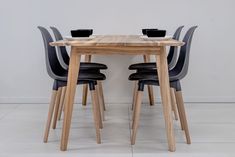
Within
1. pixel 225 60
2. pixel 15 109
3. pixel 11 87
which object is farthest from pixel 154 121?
pixel 11 87

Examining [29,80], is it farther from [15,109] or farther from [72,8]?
[72,8]

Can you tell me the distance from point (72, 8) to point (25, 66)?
859 millimetres

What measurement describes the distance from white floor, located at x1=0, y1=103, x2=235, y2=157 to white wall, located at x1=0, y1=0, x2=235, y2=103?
0.44 meters

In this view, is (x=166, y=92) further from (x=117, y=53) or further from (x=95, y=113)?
(x=95, y=113)

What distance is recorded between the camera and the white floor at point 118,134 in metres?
2.37

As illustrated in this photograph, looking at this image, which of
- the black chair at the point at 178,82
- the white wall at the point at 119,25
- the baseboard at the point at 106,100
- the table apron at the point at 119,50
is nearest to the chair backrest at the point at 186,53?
the black chair at the point at 178,82

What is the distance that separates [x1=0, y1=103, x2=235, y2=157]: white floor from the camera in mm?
2369

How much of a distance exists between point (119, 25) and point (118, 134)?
150cm

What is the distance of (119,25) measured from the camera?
3852mm

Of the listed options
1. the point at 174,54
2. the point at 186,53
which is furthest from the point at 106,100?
the point at 186,53

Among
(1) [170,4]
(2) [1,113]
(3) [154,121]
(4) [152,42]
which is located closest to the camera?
(4) [152,42]

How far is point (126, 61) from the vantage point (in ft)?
12.9

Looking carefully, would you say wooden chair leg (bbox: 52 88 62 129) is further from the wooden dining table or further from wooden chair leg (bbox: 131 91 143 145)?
wooden chair leg (bbox: 131 91 143 145)

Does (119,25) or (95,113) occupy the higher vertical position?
(119,25)
